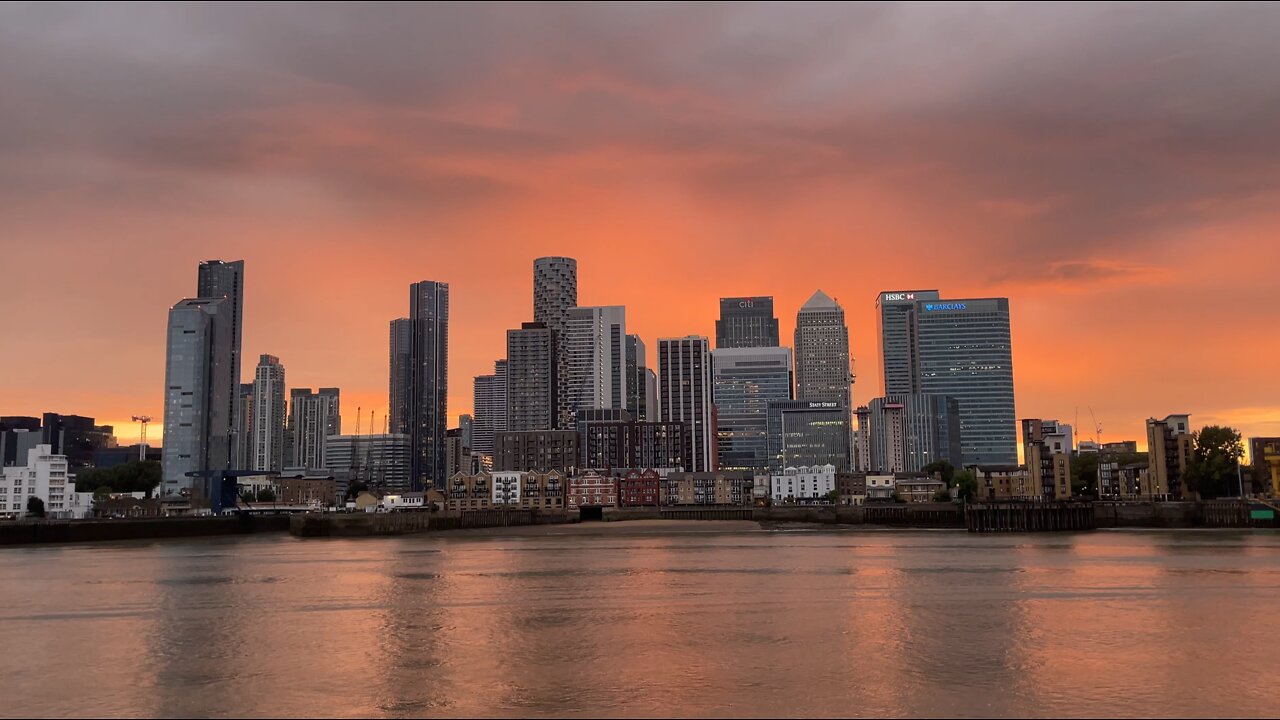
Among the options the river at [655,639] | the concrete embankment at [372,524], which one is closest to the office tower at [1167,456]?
the river at [655,639]

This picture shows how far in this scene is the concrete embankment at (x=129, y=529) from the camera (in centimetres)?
13125

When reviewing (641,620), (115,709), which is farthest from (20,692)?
(641,620)

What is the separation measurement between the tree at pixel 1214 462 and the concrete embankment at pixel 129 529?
488 ft

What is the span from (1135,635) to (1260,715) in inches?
558

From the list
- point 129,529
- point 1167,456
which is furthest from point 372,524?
point 1167,456

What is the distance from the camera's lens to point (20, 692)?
32.4 metres

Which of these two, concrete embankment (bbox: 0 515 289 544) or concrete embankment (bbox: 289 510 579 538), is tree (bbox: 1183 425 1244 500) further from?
concrete embankment (bbox: 0 515 289 544)

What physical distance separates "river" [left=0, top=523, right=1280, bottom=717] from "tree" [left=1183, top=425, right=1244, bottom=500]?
89.5 meters

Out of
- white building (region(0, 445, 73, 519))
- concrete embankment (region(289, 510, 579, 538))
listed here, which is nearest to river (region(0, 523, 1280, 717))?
concrete embankment (region(289, 510, 579, 538))

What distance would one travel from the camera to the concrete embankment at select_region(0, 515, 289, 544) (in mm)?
131250

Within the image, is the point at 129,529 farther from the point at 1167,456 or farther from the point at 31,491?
the point at 1167,456

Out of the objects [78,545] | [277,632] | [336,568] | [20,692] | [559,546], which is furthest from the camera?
[78,545]

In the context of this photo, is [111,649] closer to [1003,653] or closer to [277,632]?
[277,632]

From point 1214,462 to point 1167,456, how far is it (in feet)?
97.3
